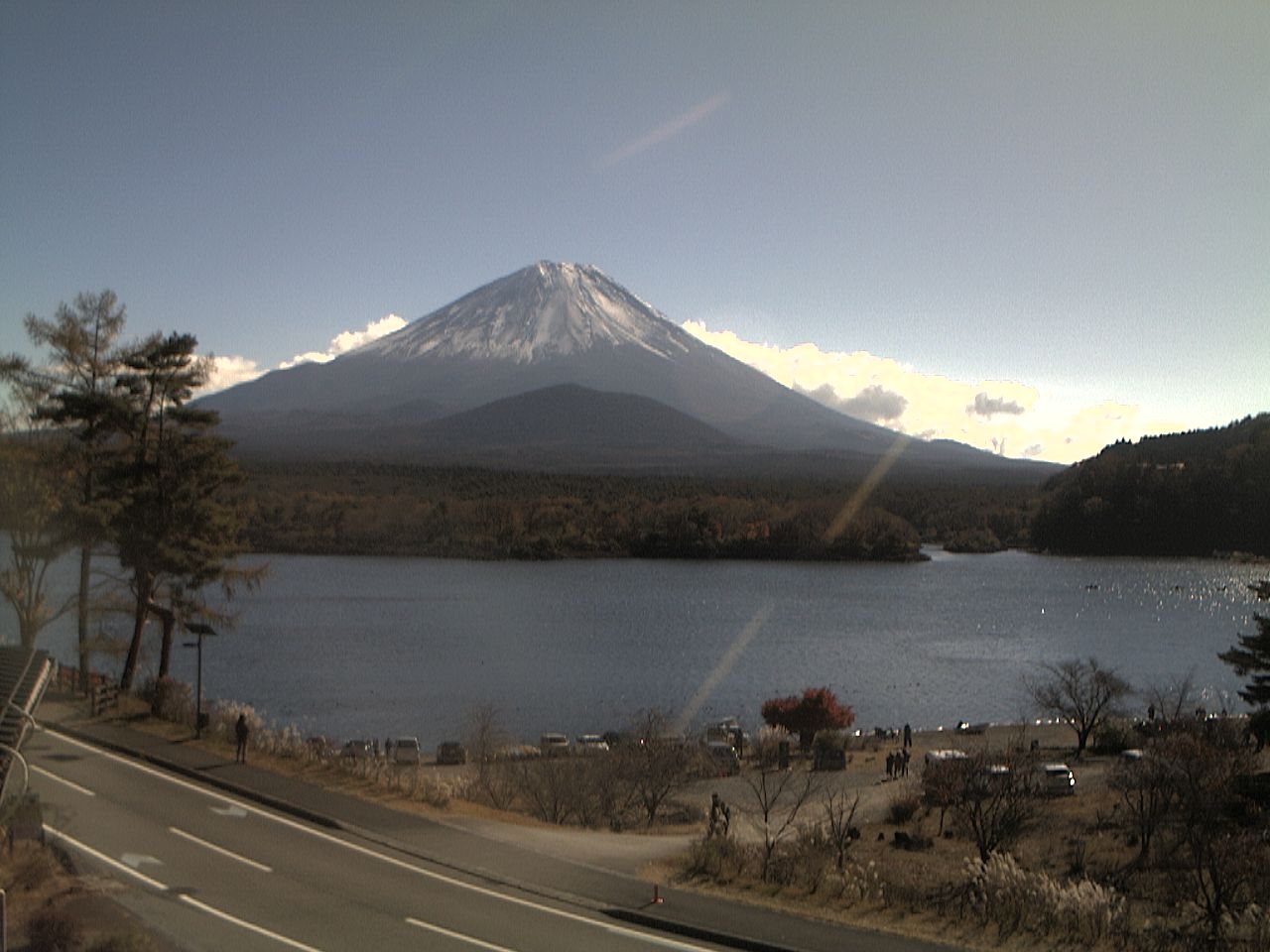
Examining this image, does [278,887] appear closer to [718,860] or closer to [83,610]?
[718,860]

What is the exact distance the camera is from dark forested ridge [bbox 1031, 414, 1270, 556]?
7531 centimetres

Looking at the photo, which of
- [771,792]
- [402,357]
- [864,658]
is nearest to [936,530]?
[864,658]

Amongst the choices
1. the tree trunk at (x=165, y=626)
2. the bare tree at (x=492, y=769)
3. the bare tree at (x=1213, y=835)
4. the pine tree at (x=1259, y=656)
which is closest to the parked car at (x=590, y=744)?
the bare tree at (x=492, y=769)

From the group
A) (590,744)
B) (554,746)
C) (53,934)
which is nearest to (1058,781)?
(590,744)

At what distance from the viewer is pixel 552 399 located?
156500 millimetres

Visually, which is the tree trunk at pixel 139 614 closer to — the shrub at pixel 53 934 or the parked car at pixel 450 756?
the parked car at pixel 450 756

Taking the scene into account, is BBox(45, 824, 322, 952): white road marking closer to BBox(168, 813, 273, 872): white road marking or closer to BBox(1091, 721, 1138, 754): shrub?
BBox(168, 813, 273, 872): white road marking

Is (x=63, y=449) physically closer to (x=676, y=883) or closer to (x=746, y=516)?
(x=676, y=883)

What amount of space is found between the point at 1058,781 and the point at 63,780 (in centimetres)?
1324

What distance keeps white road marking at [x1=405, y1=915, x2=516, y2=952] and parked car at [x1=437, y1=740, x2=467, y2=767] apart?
11715mm

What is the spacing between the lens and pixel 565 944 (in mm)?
6145

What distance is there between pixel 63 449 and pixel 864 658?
26247 mm

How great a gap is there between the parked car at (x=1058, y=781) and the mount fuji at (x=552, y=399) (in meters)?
113

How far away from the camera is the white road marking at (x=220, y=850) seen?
7.35 meters
